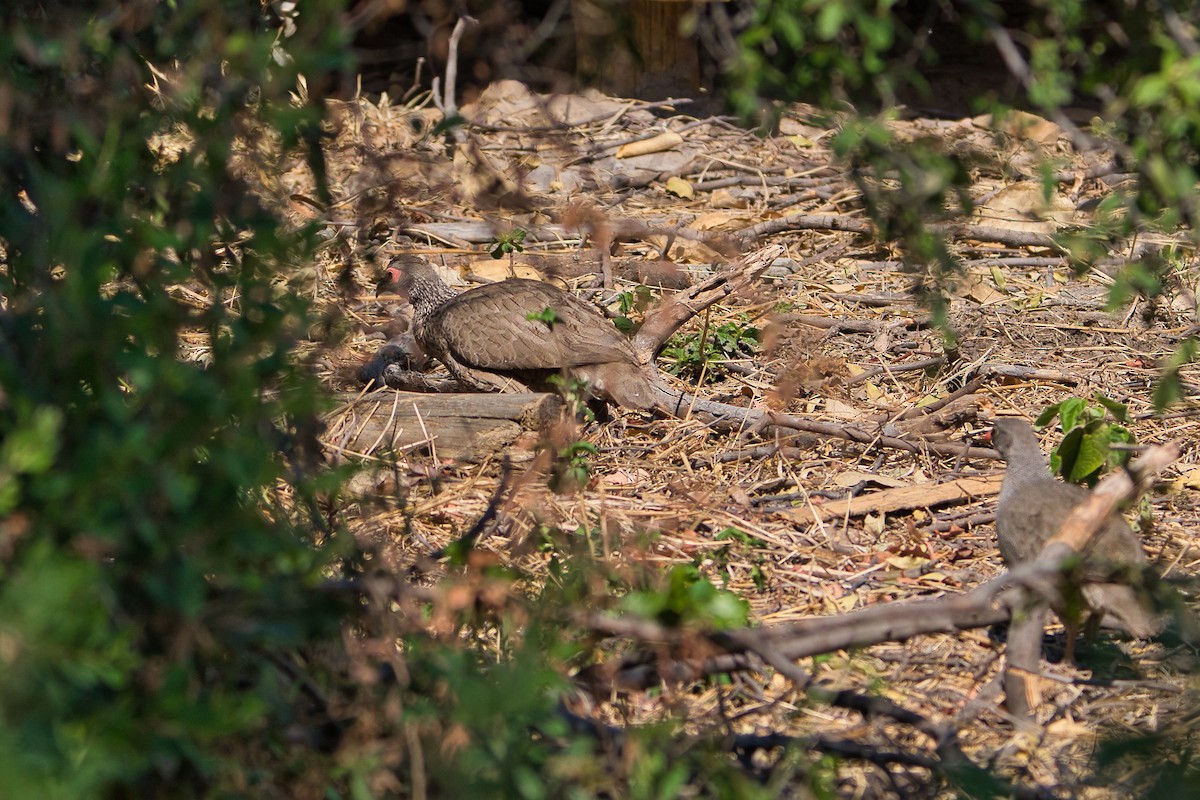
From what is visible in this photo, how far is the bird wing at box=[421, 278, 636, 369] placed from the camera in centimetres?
663

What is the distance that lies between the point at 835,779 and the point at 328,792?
1.49m

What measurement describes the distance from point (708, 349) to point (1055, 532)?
3046 millimetres

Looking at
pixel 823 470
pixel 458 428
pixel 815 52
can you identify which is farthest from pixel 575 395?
pixel 815 52

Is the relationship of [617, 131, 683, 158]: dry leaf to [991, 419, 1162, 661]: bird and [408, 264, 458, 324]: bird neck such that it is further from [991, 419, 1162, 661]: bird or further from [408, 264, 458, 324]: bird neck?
[991, 419, 1162, 661]: bird

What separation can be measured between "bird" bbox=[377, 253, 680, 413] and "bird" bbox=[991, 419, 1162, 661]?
83.1 inches

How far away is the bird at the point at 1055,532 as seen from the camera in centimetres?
420

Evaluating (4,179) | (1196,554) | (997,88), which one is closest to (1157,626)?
(1196,554)

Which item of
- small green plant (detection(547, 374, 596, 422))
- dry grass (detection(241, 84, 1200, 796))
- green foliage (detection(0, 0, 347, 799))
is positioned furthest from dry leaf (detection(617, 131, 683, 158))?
green foliage (detection(0, 0, 347, 799))

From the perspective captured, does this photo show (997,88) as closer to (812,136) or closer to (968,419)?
(812,136)

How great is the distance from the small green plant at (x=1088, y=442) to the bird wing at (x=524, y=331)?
7.86 ft

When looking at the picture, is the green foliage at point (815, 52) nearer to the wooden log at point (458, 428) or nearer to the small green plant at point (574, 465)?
the small green plant at point (574, 465)

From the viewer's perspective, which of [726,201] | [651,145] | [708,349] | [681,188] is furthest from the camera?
[651,145]

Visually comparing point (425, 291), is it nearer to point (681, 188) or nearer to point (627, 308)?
point (627, 308)

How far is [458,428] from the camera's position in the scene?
19.1ft
